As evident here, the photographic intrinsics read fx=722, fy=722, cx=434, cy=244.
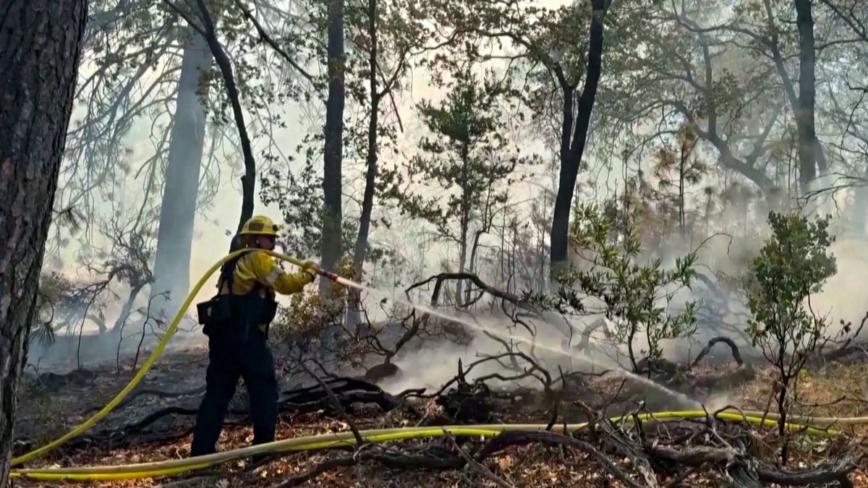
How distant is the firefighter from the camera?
4746 millimetres

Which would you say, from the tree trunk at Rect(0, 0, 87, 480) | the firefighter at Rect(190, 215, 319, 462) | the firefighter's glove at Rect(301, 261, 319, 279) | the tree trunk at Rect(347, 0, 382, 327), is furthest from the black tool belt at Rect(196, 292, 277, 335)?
the tree trunk at Rect(347, 0, 382, 327)

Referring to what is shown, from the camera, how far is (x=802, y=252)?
4281mm

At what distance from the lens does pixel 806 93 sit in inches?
545

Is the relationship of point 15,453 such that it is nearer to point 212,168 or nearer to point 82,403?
point 82,403

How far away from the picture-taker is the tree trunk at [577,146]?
36.0 feet

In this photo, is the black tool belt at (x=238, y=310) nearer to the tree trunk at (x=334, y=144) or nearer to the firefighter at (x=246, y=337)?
the firefighter at (x=246, y=337)

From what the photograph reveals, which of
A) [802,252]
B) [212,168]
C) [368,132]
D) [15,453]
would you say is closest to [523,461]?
[802,252]

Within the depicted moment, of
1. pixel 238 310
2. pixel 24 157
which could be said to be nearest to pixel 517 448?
pixel 238 310

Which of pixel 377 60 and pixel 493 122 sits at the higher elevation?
pixel 377 60

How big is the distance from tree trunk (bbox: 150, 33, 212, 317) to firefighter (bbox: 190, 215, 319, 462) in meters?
17.5

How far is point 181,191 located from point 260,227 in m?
18.2

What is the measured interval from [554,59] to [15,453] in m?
9.50

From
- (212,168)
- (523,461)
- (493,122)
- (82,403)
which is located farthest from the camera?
(212,168)

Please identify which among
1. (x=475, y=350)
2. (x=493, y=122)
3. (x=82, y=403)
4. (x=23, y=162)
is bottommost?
(x=82, y=403)
